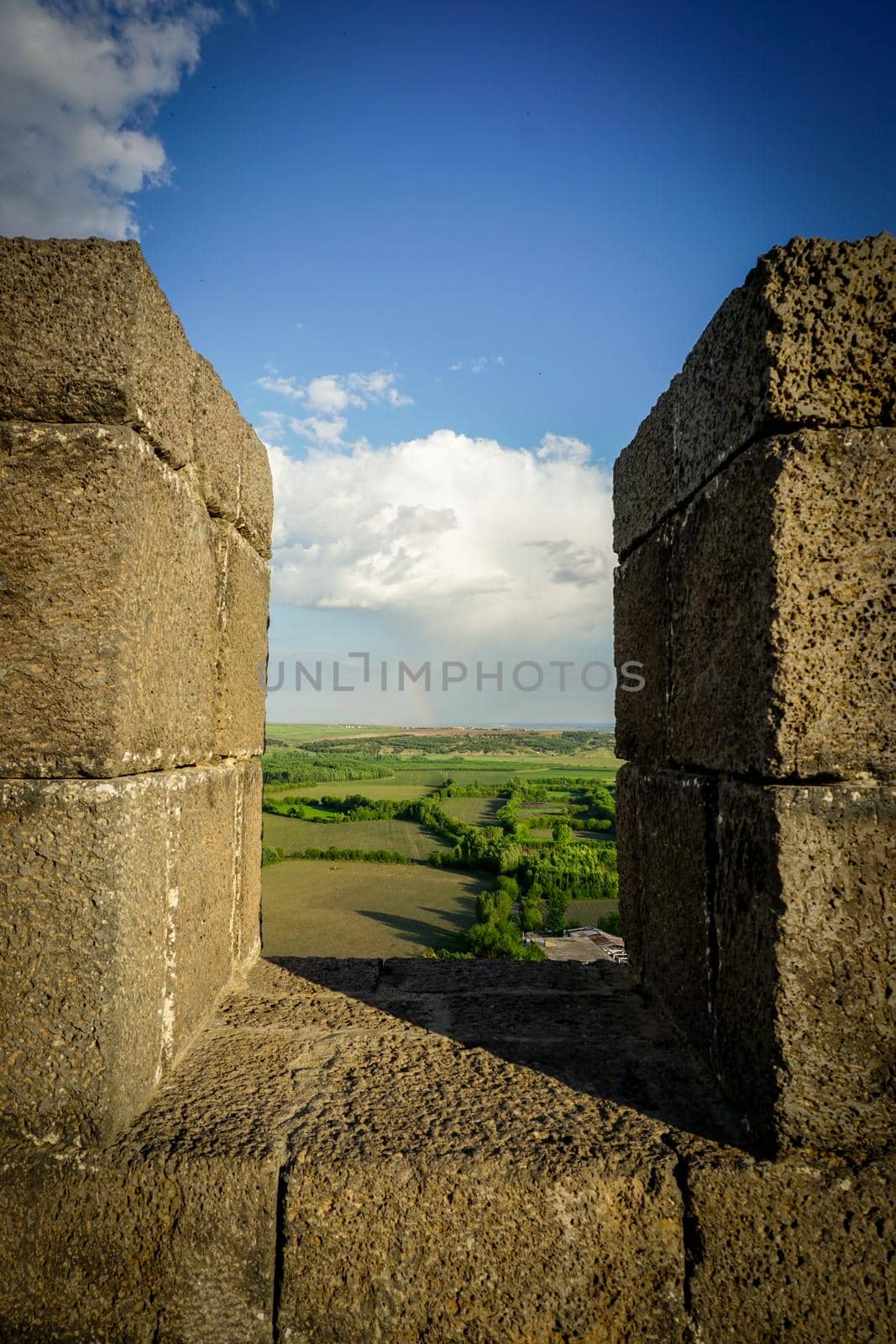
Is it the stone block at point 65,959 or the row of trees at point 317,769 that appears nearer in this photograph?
the stone block at point 65,959

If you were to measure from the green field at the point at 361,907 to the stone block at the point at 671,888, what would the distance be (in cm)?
2807

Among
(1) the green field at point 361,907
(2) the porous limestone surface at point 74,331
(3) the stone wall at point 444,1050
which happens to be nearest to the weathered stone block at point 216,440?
(3) the stone wall at point 444,1050

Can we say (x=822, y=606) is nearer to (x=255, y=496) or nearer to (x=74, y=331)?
(x=74, y=331)

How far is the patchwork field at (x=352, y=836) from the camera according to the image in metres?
52.4

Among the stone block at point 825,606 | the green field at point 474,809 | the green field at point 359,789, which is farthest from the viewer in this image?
the green field at point 359,789

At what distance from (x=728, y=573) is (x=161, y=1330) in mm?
2079

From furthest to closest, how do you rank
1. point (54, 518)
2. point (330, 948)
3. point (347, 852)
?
point (347, 852) < point (330, 948) < point (54, 518)

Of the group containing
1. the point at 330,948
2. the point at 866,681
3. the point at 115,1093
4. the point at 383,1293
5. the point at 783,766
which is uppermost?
the point at 866,681

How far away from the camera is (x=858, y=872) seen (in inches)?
63.4

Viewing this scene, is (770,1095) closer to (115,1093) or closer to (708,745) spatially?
(708,745)

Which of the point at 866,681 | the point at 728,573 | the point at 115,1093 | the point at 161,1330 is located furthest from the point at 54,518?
the point at 866,681

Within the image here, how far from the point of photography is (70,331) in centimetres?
179

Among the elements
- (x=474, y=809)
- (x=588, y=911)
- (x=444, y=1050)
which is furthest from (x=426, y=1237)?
(x=474, y=809)

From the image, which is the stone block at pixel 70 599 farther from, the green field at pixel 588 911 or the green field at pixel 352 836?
the green field at pixel 352 836
